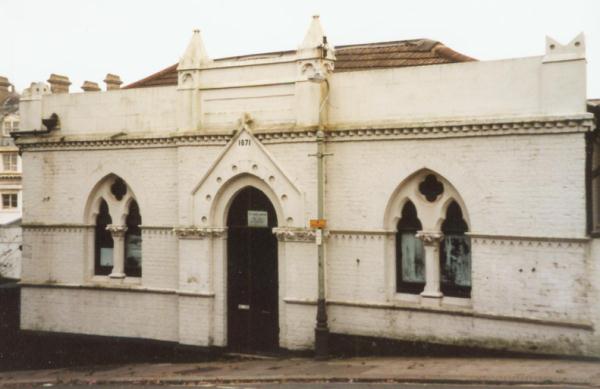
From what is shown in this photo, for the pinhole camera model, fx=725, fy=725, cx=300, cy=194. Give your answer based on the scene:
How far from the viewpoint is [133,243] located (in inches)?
812

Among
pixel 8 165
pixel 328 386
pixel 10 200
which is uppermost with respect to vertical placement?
pixel 8 165

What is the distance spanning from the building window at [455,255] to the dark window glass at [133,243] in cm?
872

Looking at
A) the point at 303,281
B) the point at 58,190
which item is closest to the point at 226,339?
the point at 303,281

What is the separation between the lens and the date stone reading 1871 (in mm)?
16408

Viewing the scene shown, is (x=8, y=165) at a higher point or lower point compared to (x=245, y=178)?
higher

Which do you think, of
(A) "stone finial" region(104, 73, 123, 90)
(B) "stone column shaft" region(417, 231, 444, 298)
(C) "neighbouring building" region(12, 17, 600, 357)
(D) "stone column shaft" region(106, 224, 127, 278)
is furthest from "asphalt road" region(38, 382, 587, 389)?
(A) "stone finial" region(104, 73, 123, 90)

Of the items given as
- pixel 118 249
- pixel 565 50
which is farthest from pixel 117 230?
pixel 565 50

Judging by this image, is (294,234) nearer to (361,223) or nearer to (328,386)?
(361,223)

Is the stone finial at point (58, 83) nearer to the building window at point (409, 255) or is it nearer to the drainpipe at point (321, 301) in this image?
the drainpipe at point (321, 301)

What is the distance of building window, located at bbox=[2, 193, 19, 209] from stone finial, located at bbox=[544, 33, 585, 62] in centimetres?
5395

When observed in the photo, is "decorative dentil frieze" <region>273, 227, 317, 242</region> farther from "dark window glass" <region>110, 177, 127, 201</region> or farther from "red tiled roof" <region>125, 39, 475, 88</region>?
"dark window glass" <region>110, 177, 127, 201</region>

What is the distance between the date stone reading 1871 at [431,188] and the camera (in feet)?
53.8

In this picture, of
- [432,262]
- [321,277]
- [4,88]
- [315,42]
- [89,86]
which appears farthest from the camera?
[4,88]

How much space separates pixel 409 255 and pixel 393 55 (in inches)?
258
